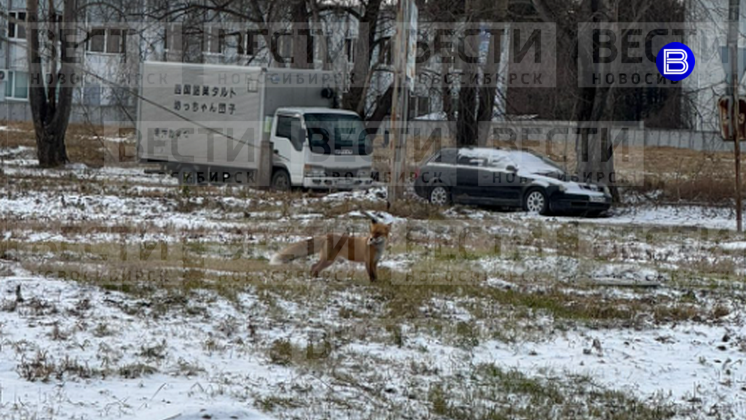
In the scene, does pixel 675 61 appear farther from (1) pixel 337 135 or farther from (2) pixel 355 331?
(2) pixel 355 331

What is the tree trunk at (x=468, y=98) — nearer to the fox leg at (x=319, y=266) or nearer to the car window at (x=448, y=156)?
the car window at (x=448, y=156)

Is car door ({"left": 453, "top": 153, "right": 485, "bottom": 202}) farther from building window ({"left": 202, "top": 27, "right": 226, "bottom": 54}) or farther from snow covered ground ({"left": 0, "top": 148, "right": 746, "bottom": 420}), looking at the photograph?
building window ({"left": 202, "top": 27, "right": 226, "bottom": 54})

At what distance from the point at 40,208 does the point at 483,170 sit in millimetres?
11151

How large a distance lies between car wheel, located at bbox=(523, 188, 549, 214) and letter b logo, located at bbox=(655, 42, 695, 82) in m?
6.16

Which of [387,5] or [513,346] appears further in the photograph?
[387,5]

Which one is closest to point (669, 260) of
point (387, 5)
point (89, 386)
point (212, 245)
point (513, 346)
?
point (212, 245)

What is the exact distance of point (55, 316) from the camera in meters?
10.0

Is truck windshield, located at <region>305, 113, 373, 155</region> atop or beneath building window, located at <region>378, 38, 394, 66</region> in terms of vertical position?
beneath

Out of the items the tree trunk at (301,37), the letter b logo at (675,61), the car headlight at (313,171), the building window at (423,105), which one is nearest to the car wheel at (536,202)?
the car headlight at (313,171)

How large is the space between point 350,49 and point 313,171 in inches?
385

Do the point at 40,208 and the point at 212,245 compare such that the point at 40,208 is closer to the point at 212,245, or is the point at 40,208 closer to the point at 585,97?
the point at 212,245

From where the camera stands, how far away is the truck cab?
29.6 metres

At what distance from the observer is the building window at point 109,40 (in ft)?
126

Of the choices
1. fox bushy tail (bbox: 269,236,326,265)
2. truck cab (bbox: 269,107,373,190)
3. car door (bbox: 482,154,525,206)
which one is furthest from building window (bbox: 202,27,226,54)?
fox bushy tail (bbox: 269,236,326,265)
